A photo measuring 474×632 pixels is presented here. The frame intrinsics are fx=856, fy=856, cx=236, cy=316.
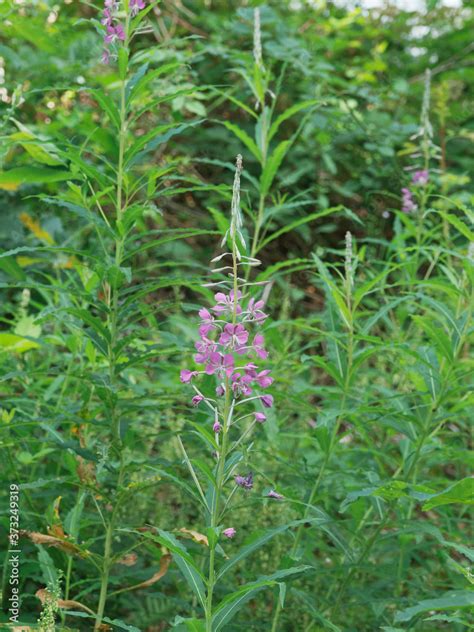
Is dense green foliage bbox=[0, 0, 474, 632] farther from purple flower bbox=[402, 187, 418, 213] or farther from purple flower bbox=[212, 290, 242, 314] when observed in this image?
purple flower bbox=[212, 290, 242, 314]

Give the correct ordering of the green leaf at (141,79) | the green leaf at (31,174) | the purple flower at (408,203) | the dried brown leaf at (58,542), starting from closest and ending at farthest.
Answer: the dried brown leaf at (58,542) < the green leaf at (141,79) < the green leaf at (31,174) < the purple flower at (408,203)

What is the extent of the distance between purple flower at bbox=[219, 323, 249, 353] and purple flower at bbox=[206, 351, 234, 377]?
0.09ft

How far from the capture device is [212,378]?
102 inches

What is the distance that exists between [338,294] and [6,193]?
8.64 feet

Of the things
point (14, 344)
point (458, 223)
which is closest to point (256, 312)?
point (458, 223)

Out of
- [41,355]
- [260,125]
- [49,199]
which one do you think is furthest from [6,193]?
[49,199]

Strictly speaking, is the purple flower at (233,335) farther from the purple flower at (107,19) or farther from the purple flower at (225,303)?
the purple flower at (107,19)

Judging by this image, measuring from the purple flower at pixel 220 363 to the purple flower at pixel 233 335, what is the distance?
3cm

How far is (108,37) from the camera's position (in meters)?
2.45

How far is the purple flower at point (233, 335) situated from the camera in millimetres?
1815

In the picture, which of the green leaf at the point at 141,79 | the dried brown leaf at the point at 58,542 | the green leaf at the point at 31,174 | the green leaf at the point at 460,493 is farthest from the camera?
the green leaf at the point at 31,174

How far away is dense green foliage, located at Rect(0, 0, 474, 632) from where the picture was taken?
2.32 metres

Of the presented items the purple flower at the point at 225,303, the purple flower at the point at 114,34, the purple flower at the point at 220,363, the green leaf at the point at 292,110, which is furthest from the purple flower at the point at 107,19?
the purple flower at the point at 220,363

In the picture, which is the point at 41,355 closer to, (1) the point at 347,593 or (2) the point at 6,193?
(2) the point at 6,193
